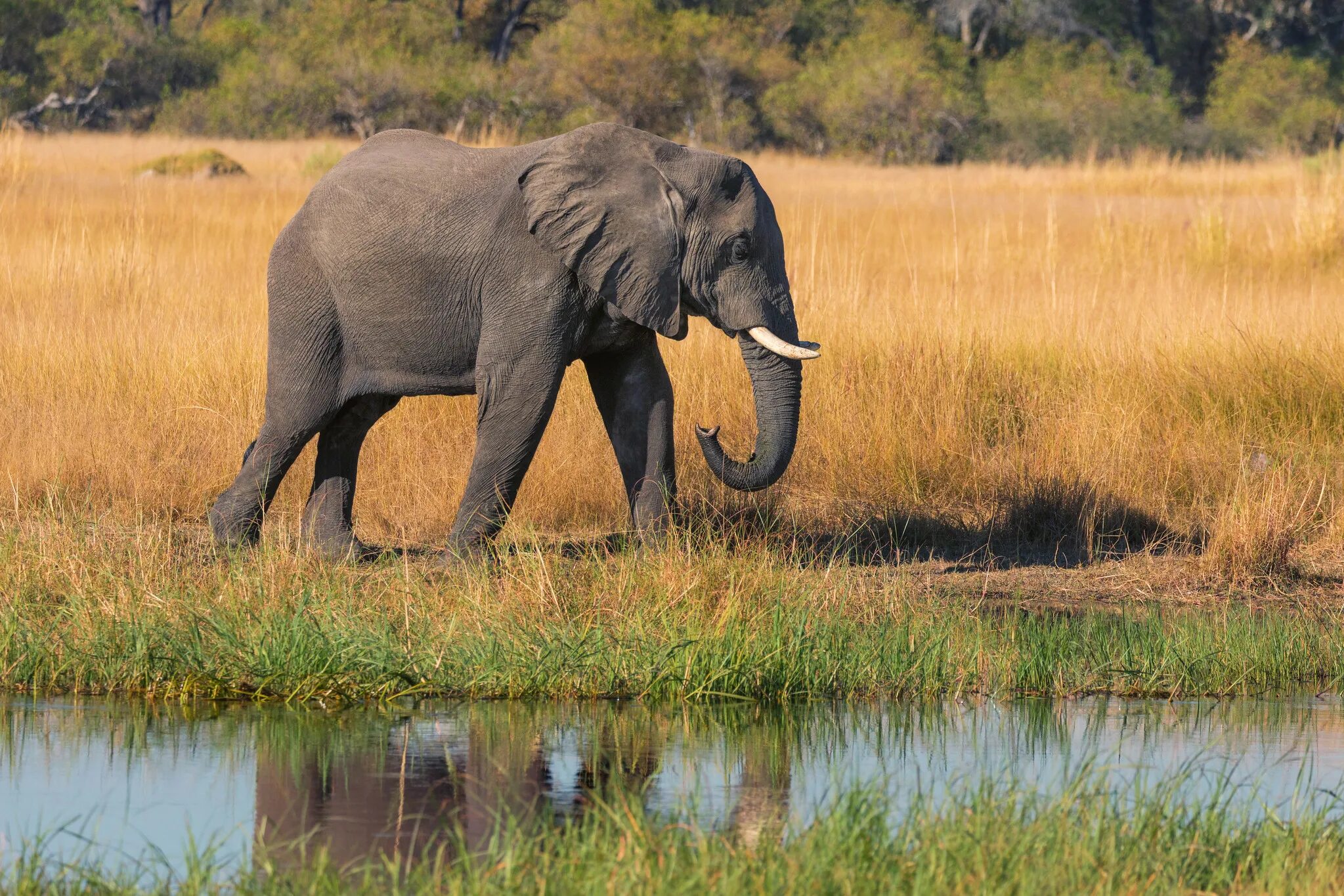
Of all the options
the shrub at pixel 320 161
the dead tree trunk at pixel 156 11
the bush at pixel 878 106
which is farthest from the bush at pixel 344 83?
the shrub at pixel 320 161

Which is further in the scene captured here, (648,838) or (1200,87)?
(1200,87)

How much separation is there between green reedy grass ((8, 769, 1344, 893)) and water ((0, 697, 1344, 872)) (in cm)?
9

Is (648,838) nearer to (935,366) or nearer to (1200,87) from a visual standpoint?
(935,366)

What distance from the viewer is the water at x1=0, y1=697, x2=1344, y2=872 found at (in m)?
4.21

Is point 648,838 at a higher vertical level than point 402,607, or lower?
higher

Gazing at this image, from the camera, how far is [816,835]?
153 inches

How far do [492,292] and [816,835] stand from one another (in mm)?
3413

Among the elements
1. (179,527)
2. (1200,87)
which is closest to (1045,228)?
(179,527)

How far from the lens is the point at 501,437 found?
695cm

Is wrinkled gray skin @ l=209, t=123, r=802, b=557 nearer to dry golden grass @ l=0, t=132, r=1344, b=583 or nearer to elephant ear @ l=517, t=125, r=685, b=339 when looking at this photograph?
elephant ear @ l=517, t=125, r=685, b=339

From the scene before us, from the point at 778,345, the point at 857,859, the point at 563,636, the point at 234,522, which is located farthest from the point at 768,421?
the point at 857,859

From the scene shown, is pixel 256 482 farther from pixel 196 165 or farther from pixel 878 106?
→ pixel 878 106

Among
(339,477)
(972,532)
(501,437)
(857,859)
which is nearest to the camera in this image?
(857,859)

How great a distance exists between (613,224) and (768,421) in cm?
88
